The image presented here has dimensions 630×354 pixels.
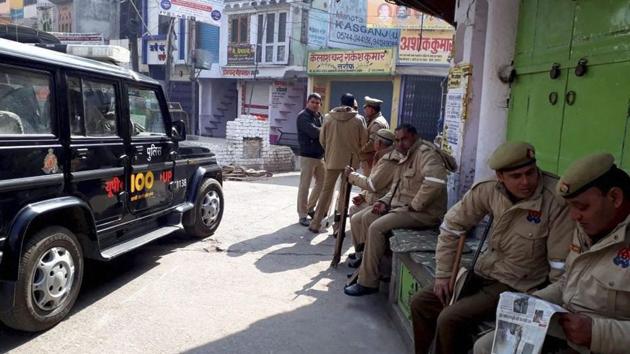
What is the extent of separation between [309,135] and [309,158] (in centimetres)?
33

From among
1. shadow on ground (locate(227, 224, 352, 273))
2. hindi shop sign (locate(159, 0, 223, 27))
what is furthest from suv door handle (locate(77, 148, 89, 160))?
hindi shop sign (locate(159, 0, 223, 27))

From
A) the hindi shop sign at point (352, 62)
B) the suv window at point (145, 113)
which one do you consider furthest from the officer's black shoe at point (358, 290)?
the hindi shop sign at point (352, 62)

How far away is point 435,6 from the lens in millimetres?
6227

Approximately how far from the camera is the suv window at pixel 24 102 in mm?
3186

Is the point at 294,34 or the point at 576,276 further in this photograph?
the point at 294,34

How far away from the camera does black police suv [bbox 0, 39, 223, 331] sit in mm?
3141

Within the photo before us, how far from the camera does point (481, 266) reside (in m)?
2.76

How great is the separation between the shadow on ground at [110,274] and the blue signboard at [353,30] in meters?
15.8

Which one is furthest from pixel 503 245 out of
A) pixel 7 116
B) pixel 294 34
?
pixel 294 34

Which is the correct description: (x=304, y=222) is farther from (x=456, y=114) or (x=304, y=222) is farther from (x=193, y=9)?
(x=193, y=9)

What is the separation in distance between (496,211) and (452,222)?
28 cm

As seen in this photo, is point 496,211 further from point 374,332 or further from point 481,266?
point 374,332

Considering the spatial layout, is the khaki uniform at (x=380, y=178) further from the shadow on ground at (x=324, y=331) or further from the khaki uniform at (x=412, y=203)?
the shadow on ground at (x=324, y=331)

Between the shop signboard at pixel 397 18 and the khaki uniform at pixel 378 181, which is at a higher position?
the shop signboard at pixel 397 18
